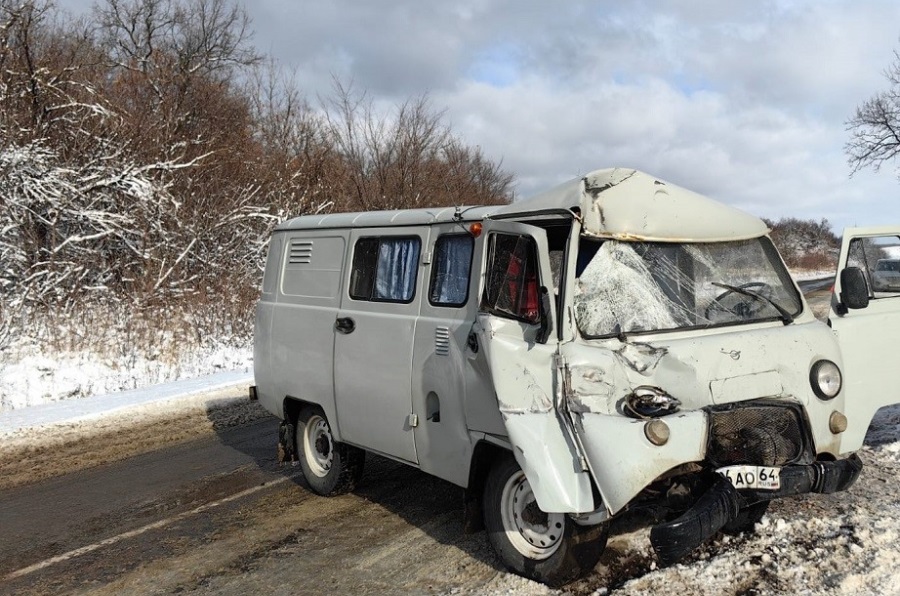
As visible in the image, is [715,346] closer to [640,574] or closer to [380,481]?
[640,574]

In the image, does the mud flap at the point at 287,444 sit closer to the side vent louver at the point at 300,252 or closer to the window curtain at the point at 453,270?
the side vent louver at the point at 300,252

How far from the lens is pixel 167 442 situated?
8.49 metres

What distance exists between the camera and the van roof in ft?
13.8

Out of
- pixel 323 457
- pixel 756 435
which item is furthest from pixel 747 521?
pixel 323 457

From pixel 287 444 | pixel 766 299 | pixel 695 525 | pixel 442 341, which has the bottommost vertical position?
pixel 287 444

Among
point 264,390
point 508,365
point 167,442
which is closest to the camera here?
point 508,365

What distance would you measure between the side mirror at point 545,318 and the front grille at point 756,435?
37.3 inches

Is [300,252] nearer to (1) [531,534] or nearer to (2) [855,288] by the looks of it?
(1) [531,534]

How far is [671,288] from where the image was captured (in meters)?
4.34

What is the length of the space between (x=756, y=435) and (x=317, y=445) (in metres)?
3.78

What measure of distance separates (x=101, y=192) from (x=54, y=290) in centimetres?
245

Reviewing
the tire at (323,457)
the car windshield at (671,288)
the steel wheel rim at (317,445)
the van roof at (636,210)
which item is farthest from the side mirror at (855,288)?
the steel wheel rim at (317,445)

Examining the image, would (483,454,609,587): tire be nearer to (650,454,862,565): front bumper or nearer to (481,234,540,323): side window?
(650,454,862,565): front bumper

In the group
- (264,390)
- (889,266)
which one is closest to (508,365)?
(264,390)
